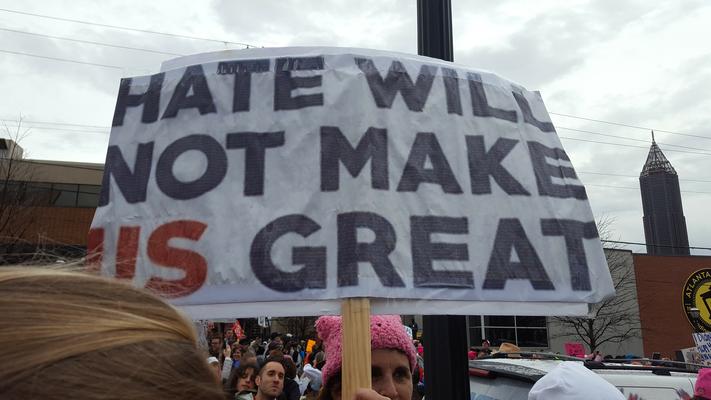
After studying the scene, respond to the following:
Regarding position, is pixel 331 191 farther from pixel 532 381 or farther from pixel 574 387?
pixel 532 381

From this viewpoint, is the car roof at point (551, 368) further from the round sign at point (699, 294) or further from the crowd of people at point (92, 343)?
the round sign at point (699, 294)

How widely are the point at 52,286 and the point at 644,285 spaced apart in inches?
1457

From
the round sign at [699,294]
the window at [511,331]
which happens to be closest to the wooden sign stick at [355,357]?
the window at [511,331]

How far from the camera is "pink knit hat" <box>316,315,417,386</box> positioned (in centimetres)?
258

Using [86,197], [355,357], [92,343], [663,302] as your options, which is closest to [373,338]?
[355,357]

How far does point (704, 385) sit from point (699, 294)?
28.4 m

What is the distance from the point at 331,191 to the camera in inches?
75.7

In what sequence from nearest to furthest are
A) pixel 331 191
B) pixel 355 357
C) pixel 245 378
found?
pixel 355 357 → pixel 331 191 → pixel 245 378

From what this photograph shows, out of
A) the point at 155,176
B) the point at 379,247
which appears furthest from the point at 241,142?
the point at 379,247

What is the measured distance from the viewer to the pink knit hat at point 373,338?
2.58 meters

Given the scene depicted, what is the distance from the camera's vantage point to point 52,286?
33.7 inches

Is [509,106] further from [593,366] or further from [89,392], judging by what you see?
[593,366]

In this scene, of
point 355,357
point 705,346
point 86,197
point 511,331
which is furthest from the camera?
point 86,197

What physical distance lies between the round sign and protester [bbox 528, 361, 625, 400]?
94.6 feet
